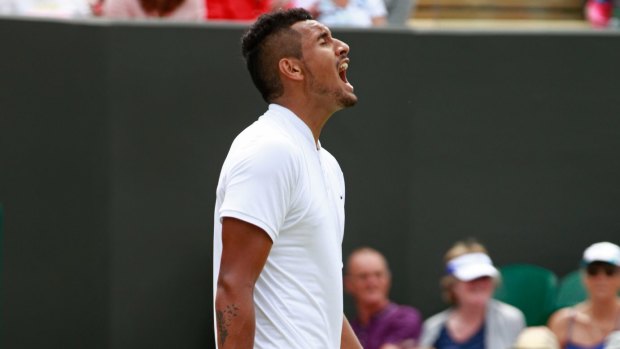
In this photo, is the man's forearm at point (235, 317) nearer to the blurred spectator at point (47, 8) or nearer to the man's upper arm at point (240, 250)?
the man's upper arm at point (240, 250)

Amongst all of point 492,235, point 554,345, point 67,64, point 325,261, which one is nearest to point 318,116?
point 325,261

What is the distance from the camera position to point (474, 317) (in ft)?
19.5

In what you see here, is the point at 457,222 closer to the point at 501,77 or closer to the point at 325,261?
the point at 501,77

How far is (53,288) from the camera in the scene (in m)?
6.42

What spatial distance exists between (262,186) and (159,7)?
3.86 m

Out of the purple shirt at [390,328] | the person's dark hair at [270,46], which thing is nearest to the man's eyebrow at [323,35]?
the person's dark hair at [270,46]

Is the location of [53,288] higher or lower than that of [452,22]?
lower

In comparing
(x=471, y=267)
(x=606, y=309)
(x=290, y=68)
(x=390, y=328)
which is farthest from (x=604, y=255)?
(x=290, y=68)

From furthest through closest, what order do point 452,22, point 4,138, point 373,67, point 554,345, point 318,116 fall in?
point 452,22
point 373,67
point 4,138
point 554,345
point 318,116

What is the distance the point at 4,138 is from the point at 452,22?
2.77 metres

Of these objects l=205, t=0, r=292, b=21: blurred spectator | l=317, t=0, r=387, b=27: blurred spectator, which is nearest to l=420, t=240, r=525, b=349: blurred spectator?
l=317, t=0, r=387, b=27: blurred spectator

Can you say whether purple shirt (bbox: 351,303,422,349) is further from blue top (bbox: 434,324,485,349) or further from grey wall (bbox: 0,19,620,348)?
grey wall (bbox: 0,19,620,348)

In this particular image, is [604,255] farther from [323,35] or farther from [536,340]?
[323,35]

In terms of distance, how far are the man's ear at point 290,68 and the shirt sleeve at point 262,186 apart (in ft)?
1.02
